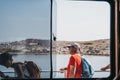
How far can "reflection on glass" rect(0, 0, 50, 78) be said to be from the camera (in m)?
3.54

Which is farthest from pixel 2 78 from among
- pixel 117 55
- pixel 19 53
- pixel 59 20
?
pixel 117 55

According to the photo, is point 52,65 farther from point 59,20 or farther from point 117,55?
point 117,55

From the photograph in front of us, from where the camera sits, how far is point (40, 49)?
3584 millimetres

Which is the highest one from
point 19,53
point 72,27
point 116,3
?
point 116,3

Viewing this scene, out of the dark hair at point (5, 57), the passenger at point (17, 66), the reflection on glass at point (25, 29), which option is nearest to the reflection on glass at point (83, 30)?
the reflection on glass at point (25, 29)

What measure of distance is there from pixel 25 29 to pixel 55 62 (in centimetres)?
46

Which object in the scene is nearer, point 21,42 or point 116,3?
point 21,42

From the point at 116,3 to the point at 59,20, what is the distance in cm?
64

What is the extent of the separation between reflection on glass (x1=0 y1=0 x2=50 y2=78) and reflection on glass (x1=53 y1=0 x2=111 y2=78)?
0.42 ft

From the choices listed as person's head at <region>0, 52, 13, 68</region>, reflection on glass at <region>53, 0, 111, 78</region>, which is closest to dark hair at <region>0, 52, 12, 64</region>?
person's head at <region>0, 52, 13, 68</region>

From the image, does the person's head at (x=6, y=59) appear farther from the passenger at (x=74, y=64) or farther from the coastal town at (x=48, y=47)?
the passenger at (x=74, y=64)

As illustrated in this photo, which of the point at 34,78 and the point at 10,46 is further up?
the point at 10,46

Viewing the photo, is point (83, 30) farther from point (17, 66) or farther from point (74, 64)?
point (17, 66)

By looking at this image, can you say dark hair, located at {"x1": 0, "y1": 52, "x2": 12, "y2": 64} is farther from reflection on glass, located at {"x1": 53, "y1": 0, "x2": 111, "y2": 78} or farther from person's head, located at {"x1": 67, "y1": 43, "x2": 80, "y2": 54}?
person's head, located at {"x1": 67, "y1": 43, "x2": 80, "y2": 54}
